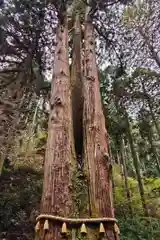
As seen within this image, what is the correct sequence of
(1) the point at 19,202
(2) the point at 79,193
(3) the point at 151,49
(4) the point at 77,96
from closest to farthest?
(2) the point at 79,193
(4) the point at 77,96
(1) the point at 19,202
(3) the point at 151,49

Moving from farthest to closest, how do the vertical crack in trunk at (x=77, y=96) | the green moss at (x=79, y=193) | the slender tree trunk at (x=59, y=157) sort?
the vertical crack in trunk at (x=77, y=96), the green moss at (x=79, y=193), the slender tree trunk at (x=59, y=157)

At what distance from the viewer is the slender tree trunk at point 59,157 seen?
182 centimetres

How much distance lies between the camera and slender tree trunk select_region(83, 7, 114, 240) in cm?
188

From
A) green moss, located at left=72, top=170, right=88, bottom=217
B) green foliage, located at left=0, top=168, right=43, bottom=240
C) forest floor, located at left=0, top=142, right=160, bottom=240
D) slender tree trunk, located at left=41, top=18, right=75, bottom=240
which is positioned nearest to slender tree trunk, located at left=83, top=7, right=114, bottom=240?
green moss, located at left=72, top=170, right=88, bottom=217

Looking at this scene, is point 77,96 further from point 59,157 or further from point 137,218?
point 137,218

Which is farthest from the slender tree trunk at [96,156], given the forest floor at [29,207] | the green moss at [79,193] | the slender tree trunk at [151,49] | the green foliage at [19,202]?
the slender tree trunk at [151,49]

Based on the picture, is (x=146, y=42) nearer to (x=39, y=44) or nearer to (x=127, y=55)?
(x=127, y=55)

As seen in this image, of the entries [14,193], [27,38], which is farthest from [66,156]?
[14,193]

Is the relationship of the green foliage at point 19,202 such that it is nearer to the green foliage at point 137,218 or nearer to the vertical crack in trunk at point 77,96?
the green foliage at point 137,218

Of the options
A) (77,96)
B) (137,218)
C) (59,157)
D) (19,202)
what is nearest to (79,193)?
(59,157)

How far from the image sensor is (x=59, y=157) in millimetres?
2176

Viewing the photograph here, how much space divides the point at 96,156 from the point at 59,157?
35 centimetres

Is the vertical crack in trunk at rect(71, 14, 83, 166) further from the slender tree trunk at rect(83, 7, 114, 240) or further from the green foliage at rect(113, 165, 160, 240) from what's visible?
the green foliage at rect(113, 165, 160, 240)

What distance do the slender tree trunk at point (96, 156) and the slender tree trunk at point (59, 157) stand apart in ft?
0.58
